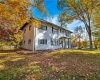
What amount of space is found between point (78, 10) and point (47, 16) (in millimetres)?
13232

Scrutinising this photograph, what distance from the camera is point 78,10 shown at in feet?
79.0

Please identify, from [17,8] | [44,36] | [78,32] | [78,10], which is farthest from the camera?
[78,32]

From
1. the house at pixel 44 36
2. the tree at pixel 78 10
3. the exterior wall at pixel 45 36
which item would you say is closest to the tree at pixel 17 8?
the house at pixel 44 36

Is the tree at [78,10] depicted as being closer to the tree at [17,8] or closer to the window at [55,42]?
the window at [55,42]

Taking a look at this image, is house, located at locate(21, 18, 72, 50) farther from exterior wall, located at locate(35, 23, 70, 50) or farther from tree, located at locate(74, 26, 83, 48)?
tree, located at locate(74, 26, 83, 48)

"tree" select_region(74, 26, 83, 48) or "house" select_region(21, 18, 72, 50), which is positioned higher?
"tree" select_region(74, 26, 83, 48)

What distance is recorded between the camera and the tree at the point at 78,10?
74.5 ft

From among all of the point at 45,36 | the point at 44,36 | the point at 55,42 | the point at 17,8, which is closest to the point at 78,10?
the point at 55,42

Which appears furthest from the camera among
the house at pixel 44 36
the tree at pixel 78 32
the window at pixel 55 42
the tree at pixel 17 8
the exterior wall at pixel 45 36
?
the tree at pixel 78 32

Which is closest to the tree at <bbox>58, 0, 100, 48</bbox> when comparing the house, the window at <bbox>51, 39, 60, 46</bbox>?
the house

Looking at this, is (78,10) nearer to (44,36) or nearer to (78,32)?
(44,36)

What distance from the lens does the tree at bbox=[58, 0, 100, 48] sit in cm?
2270

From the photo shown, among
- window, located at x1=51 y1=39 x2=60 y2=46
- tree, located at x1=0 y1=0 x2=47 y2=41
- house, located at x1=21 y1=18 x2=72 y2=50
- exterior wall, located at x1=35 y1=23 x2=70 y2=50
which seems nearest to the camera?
tree, located at x1=0 y1=0 x2=47 y2=41

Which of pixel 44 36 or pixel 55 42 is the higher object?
pixel 44 36
